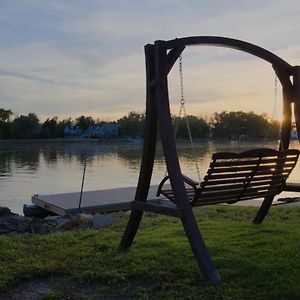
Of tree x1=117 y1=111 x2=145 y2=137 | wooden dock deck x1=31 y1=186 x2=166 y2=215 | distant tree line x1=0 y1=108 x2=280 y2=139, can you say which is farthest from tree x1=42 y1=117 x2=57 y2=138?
wooden dock deck x1=31 y1=186 x2=166 y2=215

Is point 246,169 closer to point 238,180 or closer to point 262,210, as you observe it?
point 238,180

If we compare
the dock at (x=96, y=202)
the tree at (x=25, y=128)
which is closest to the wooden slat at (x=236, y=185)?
the dock at (x=96, y=202)

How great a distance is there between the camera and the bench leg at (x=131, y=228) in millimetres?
5223

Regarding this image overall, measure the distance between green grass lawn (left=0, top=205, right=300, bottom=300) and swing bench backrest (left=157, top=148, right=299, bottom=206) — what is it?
1.86ft

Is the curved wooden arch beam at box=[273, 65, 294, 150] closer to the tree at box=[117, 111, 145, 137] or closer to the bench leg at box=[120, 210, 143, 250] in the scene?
the bench leg at box=[120, 210, 143, 250]

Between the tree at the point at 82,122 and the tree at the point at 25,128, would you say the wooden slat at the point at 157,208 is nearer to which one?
the tree at the point at 25,128

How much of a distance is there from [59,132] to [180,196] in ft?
341

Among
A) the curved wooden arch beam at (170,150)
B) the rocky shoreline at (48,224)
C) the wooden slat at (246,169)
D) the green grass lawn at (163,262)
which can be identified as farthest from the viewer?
the rocky shoreline at (48,224)

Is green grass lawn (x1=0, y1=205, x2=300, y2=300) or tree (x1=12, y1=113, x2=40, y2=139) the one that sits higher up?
tree (x1=12, y1=113, x2=40, y2=139)

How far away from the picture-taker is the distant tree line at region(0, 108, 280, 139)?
228ft

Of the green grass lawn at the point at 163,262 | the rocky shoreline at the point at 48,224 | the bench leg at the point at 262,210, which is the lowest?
the rocky shoreline at the point at 48,224

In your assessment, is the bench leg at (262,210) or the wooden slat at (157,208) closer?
the wooden slat at (157,208)

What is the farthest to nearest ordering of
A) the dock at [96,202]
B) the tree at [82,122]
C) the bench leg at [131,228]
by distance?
the tree at [82,122], the dock at [96,202], the bench leg at [131,228]

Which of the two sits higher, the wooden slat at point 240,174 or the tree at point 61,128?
the tree at point 61,128
